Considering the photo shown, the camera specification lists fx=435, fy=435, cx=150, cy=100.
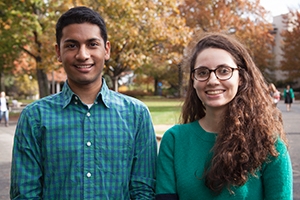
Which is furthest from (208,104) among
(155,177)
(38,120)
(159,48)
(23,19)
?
(159,48)

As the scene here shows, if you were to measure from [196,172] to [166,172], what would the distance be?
0.17 meters

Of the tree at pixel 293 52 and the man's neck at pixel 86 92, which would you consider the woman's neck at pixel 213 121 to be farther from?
the tree at pixel 293 52

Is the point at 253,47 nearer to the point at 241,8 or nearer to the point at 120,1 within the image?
the point at 241,8

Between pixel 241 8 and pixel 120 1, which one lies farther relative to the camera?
pixel 241 8

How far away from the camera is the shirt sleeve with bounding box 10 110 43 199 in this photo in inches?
93.7

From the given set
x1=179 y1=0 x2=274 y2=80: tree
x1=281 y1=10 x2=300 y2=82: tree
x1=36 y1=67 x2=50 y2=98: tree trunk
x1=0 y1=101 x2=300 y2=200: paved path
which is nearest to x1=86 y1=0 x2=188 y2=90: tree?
x1=36 y1=67 x2=50 y2=98: tree trunk

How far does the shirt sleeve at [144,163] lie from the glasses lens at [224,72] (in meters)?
0.50

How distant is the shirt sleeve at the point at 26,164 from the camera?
2.38 metres

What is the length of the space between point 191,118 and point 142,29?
19787 millimetres

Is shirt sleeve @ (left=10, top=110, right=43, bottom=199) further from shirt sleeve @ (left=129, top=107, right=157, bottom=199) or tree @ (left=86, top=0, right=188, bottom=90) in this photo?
tree @ (left=86, top=0, right=188, bottom=90)

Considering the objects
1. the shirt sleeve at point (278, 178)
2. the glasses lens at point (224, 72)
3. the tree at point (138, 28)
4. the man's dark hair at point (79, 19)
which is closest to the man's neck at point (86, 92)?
the man's dark hair at point (79, 19)

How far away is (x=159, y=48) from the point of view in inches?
1040

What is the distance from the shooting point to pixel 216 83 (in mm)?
2441

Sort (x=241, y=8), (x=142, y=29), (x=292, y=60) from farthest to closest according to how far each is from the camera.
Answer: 1. (x=292, y=60)
2. (x=241, y=8)
3. (x=142, y=29)
